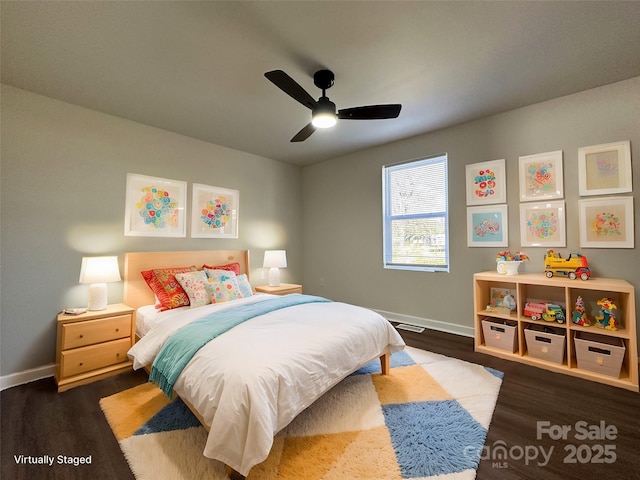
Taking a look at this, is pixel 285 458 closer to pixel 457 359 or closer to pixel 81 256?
pixel 457 359

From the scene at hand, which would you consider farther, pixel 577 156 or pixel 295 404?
pixel 577 156

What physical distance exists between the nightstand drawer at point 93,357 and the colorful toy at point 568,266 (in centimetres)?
415

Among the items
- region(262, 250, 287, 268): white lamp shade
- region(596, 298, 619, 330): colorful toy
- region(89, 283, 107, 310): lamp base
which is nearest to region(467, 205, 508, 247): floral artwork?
region(596, 298, 619, 330): colorful toy

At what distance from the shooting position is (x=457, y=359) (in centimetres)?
271

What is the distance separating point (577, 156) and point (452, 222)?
1321 mm

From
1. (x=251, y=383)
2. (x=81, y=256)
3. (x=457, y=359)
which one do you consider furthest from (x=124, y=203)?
(x=457, y=359)

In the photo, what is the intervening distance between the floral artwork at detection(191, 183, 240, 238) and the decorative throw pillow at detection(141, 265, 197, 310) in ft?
2.54

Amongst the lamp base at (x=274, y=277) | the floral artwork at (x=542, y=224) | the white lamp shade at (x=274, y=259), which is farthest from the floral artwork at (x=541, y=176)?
the lamp base at (x=274, y=277)

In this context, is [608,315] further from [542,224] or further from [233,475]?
[233,475]

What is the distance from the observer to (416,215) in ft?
12.6

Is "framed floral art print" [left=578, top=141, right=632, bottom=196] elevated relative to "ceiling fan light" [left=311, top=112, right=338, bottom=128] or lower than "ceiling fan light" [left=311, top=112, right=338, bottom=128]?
lower

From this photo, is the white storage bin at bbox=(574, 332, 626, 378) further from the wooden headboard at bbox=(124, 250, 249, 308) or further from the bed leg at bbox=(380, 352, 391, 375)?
the wooden headboard at bbox=(124, 250, 249, 308)

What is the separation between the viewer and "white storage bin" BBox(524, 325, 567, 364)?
2492mm

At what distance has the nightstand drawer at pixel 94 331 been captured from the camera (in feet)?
7.54
